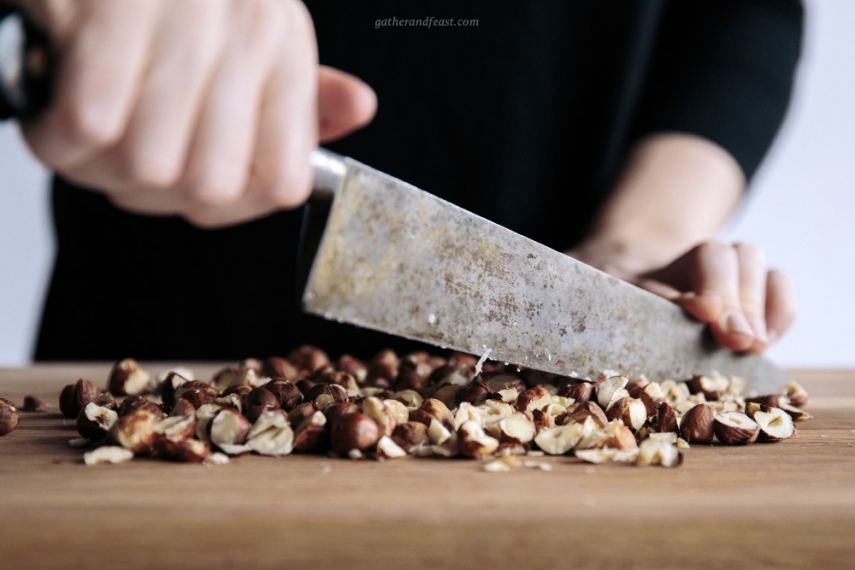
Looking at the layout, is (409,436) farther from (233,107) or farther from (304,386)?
(233,107)

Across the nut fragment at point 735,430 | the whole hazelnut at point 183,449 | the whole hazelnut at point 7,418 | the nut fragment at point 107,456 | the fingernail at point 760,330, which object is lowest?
the whole hazelnut at point 7,418

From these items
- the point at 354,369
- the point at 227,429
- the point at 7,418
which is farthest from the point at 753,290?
the point at 7,418

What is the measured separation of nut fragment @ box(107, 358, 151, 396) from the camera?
3.76 ft

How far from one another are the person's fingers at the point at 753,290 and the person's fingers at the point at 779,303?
0.02 metres

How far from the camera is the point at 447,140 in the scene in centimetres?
163

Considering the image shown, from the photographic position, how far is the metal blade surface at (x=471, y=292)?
80 centimetres

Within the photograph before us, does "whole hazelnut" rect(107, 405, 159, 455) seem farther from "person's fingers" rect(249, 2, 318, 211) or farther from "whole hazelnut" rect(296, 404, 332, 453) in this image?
"person's fingers" rect(249, 2, 318, 211)

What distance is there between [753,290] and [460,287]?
606 mm

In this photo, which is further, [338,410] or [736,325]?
[736,325]

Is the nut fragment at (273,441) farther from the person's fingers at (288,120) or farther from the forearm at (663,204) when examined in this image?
the forearm at (663,204)

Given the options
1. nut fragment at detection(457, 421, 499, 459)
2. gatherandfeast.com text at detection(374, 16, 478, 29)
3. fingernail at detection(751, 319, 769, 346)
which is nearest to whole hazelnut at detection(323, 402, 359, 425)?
nut fragment at detection(457, 421, 499, 459)

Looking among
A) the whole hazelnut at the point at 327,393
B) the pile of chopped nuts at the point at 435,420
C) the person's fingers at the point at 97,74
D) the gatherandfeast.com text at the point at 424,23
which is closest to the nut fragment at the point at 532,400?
the pile of chopped nuts at the point at 435,420

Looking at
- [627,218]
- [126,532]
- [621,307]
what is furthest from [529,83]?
[126,532]

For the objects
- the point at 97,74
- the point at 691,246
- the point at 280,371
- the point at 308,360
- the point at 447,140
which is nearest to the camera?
the point at 97,74
